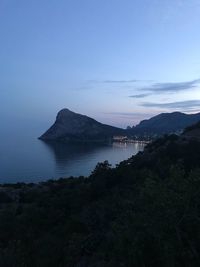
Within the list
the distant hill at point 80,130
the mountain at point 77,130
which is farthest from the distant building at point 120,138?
the mountain at point 77,130

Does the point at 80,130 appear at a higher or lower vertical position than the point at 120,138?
higher

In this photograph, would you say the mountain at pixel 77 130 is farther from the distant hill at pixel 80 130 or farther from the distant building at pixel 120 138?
the distant building at pixel 120 138

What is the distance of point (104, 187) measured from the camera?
2745 cm

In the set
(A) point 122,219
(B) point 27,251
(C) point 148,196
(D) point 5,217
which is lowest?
(D) point 5,217

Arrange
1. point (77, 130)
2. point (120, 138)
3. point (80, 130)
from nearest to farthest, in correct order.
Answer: point (120, 138) → point (80, 130) → point (77, 130)

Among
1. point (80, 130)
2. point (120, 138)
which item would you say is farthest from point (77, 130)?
point (120, 138)

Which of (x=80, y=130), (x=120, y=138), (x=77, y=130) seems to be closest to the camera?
(x=120, y=138)

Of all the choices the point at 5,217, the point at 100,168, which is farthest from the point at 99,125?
the point at 5,217

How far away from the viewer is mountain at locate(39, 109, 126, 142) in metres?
151

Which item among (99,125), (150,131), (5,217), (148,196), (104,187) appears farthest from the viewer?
(150,131)

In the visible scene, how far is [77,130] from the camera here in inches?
6467

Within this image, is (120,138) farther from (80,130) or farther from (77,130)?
(77,130)

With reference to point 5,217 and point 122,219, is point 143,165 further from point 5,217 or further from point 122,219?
point 122,219

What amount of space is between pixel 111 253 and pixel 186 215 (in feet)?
5.90
